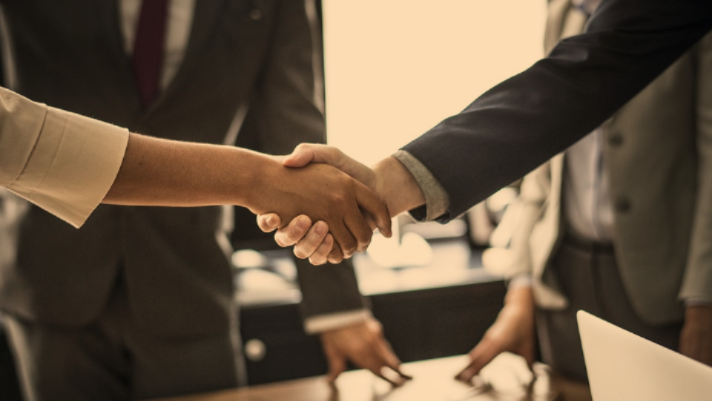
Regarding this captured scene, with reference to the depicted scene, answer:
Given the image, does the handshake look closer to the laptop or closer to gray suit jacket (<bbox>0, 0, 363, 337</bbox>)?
gray suit jacket (<bbox>0, 0, 363, 337</bbox>)

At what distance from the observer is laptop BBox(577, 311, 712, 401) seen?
510 mm

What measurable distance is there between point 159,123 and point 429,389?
0.81 m

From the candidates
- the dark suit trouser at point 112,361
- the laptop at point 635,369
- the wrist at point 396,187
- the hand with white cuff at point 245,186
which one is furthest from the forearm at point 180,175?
the laptop at point 635,369

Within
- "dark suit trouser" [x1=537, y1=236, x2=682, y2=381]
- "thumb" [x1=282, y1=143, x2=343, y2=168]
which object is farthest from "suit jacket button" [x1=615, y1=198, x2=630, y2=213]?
"thumb" [x1=282, y1=143, x2=343, y2=168]

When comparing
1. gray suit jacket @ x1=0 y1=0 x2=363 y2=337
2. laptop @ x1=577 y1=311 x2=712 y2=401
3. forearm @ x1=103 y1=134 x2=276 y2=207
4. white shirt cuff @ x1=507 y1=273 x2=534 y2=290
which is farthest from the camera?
white shirt cuff @ x1=507 y1=273 x2=534 y2=290

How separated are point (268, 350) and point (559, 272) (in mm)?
1197

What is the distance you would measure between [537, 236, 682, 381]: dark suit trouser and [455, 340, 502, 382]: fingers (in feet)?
0.69

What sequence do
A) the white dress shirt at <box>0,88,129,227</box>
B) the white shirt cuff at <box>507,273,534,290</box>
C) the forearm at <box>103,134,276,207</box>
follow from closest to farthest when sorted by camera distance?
the white dress shirt at <box>0,88,129,227</box> < the forearm at <box>103,134,276,207</box> < the white shirt cuff at <box>507,273,534,290</box>

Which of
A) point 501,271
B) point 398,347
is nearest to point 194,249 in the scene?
point 398,347

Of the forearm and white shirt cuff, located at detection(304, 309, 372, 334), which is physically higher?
the forearm

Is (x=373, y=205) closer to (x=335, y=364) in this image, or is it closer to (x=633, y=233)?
(x=335, y=364)

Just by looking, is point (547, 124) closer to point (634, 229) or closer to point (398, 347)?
point (634, 229)

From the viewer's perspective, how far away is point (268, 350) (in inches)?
88.0

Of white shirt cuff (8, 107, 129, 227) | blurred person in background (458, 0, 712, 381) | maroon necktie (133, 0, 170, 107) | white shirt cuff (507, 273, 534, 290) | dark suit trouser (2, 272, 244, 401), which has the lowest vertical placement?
dark suit trouser (2, 272, 244, 401)
